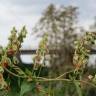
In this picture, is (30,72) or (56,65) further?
(56,65)

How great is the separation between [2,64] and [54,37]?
13.2 metres

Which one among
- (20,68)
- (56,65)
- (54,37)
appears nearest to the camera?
(20,68)

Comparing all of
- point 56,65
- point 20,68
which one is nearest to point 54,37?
point 56,65

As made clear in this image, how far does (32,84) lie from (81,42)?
0.85 feet

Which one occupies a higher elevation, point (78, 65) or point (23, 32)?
point (23, 32)

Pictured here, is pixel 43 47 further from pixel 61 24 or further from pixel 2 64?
pixel 61 24

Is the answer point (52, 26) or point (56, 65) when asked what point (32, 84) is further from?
point (52, 26)

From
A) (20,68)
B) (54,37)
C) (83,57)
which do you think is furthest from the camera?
(54,37)

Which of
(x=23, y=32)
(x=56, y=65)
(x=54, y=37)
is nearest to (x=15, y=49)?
(x=23, y=32)

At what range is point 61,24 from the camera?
1577 cm

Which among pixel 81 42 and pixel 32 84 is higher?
pixel 81 42

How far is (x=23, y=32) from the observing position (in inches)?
76.1

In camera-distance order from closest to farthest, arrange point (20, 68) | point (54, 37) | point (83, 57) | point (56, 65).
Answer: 1. point (83, 57)
2. point (20, 68)
3. point (56, 65)
4. point (54, 37)

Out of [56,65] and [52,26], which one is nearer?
[56,65]
